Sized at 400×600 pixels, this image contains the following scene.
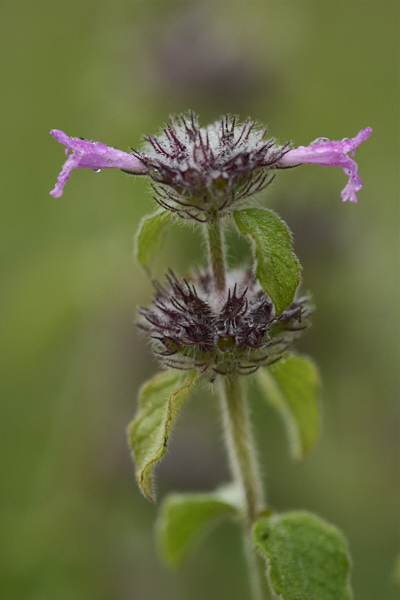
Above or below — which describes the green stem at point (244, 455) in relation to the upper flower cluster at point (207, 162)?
below

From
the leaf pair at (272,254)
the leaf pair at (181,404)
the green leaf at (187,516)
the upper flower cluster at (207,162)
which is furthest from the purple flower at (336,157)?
the green leaf at (187,516)

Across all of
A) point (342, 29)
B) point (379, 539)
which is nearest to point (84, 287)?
point (379, 539)

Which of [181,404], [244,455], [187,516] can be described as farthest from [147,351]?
[181,404]

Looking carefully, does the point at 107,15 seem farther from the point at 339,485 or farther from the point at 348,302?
the point at 339,485

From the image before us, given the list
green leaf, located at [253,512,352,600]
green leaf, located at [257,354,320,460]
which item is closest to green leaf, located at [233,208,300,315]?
green leaf, located at [257,354,320,460]

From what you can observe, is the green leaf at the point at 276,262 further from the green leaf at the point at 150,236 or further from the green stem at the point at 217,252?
the green leaf at the point at 150,236
